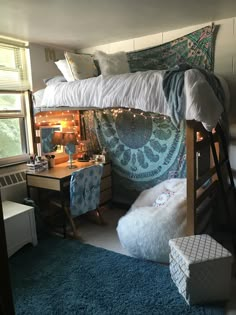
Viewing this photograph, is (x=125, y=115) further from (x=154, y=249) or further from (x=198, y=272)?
(x=198, y=272)

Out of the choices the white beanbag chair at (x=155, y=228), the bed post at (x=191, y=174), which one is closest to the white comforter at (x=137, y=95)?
the bed post at (x=191, y=174)

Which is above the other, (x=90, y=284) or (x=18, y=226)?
(x=18, y=226)

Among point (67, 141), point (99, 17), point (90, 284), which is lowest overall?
point (90, 284)

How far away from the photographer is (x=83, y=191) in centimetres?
307

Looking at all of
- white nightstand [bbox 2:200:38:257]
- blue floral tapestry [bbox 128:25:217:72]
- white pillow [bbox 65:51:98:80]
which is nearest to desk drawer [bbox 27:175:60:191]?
white nightstand [bbox 2:200:38:257]

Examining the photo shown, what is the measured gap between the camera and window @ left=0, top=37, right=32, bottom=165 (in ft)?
10.6

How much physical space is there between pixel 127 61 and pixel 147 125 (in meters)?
0.85

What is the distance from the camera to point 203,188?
9.52ft

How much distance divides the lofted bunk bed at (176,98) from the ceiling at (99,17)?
0.32 meters

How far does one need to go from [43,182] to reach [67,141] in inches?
27.3

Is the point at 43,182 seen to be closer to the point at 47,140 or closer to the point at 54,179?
the point at 54,179

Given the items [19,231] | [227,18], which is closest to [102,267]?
[19,231]

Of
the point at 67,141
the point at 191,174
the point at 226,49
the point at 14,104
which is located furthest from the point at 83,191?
the point at 226,49

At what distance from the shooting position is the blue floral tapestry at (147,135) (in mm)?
3094
